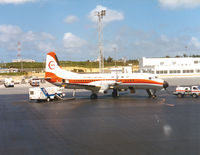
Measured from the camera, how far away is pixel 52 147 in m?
14.8

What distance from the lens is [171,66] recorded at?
109m

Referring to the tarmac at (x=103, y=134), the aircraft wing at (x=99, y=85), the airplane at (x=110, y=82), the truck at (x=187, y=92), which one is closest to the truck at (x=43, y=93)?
the airplane at (x=110, y=82)

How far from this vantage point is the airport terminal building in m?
107

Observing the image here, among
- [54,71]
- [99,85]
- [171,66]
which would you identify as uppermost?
[171,66]

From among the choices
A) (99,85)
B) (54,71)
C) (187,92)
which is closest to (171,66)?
(187,92)

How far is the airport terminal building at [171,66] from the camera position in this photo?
10675cm

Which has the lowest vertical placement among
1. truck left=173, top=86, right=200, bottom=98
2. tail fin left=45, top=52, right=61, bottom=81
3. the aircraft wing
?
truck left=173, top=86, right=200, bottom=98

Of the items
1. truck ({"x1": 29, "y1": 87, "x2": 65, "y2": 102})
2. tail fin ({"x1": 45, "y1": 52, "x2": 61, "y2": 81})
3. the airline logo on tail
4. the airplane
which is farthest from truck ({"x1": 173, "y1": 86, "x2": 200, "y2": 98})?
the airline logo on tail

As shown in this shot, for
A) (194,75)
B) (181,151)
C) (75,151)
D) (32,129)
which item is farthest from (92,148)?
(194,75)

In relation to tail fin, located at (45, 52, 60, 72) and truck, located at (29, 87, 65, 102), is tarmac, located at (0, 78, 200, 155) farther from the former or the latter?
tail fin, located at (45, 52, 60, 72)

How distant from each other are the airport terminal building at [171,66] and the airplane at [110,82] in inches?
2678

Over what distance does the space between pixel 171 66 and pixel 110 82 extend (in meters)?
72.8

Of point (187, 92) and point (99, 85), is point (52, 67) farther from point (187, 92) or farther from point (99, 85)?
point (187, 92)

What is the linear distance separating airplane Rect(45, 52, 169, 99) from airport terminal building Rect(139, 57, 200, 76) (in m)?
68.0
